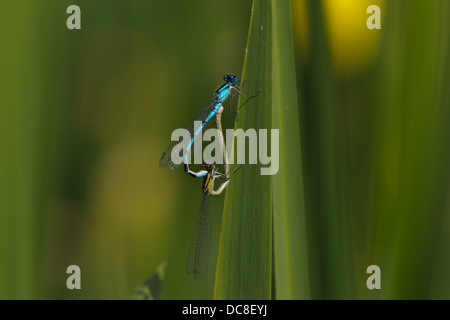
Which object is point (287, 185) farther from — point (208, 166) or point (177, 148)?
point (177, 148)

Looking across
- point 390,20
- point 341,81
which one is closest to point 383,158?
point 341,81

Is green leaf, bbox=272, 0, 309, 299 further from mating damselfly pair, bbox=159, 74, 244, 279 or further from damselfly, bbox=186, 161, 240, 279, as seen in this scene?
damselfly, bbox=186, 161, 240, 279

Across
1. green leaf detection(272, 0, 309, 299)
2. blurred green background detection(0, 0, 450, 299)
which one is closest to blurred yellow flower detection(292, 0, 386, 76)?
blurred green background detection(0, 0, 450, 299)

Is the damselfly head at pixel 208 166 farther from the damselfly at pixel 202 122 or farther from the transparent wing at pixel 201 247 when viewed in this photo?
the transparent wing at pixel 201 247

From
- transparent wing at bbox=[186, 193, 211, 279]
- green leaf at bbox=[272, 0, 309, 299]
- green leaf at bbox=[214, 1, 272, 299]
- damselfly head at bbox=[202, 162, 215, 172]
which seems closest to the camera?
green leaf at bbox=[214, 1, 272, 299]

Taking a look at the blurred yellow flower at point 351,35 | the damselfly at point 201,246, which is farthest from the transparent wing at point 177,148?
the blurred yellow flower at point 351,35

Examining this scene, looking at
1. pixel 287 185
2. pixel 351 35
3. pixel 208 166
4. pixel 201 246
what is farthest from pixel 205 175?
pixel 351 35

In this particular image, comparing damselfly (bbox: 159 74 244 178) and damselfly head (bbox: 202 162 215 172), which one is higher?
damselfly (bbox: 159 74 244 178)

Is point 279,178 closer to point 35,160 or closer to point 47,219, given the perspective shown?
point 35,160
